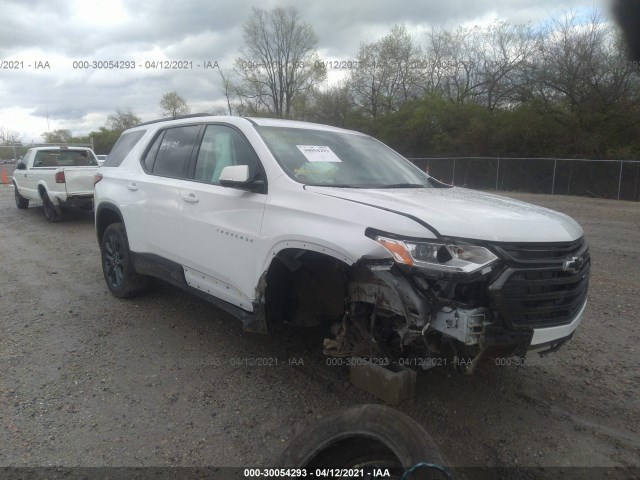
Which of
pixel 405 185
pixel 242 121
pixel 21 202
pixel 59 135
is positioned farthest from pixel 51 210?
pixel 59 135

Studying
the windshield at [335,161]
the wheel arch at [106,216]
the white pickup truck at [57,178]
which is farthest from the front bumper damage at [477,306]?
the white pickup truck at [57,178]

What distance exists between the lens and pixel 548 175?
76.1 ft

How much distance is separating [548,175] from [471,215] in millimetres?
22920

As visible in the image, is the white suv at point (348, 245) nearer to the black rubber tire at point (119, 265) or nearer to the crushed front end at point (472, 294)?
the crushed front end at point (472, 294)

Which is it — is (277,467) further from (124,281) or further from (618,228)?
(618,228)

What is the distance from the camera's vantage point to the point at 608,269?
6887 mm

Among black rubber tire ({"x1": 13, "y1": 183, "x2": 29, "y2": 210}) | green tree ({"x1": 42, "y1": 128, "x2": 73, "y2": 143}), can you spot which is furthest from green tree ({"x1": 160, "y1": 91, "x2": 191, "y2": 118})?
black rubber tire ({"x1": 13, "y1": 183, "x2": 29, "y2": 210})

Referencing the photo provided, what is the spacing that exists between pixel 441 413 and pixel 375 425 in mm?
1339

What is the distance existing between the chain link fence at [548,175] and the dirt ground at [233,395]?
17.9 m

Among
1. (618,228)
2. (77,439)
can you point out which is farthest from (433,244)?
(618,228)

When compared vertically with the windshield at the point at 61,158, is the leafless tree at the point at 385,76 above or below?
above

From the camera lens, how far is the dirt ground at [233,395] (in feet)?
9.57

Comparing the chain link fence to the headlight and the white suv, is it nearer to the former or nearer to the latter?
the white suv

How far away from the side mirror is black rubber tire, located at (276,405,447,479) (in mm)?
1777
